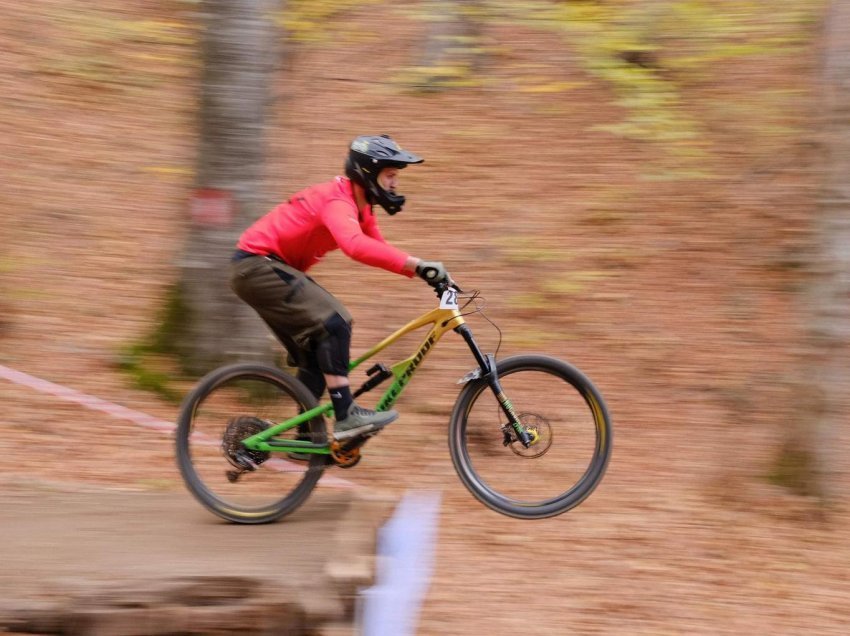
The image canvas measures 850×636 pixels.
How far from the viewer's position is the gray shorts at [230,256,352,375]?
5469 mm

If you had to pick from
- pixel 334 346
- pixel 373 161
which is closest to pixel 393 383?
pixel 334 346

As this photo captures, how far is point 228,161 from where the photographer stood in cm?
716

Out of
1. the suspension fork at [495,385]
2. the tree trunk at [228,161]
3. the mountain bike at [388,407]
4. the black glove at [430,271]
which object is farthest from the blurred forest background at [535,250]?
the black glove at [430,271]

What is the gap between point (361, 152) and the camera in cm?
536

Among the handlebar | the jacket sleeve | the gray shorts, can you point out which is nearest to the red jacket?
the jacket sleeve

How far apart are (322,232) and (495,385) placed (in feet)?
4.31

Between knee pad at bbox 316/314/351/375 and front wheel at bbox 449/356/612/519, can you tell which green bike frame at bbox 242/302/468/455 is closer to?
knee pad at bbox 316/314/351/375

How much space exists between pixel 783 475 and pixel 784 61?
714cm

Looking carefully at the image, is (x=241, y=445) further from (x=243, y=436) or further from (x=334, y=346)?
(x=334, y=346)

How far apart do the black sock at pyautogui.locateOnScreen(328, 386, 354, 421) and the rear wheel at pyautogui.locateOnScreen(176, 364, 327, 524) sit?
0.12 meters

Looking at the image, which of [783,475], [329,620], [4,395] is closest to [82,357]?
[4,395]

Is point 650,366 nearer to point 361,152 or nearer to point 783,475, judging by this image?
point 783,475

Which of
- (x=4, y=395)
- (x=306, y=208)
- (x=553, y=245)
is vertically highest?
(x=306, y=208)

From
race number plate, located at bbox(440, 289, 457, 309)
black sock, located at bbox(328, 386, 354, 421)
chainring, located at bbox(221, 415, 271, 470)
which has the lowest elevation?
chainring, located at bbox(221, 415, 271, 470)
